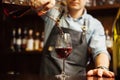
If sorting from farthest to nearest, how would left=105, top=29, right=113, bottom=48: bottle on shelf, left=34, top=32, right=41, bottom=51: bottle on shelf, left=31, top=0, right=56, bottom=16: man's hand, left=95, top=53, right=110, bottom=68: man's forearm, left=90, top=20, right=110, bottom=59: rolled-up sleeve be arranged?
left=34, top=32, right=41, bottom=51: bottle on shelf
left=105, top=29, right=113, bottom=48: bottle on shelf
left=90, top=20, right=110, bottom=59: rolled-up sleeve
left=95, top=53, right=110, bottom=68: man's forearm
left=31, top=0, right=56, bottom=16: man's hand

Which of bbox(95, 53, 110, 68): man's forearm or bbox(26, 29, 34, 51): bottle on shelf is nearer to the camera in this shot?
bbox(95, 53, 110, 68): man's forearm

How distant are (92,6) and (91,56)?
2.50ft

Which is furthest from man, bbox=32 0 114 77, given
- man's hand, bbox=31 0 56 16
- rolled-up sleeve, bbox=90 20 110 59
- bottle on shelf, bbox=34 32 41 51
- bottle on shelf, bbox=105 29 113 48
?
bottle on shelf, bbox=34 32 41 51

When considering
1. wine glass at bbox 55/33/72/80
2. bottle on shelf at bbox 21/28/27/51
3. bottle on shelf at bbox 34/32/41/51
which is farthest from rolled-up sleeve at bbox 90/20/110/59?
bottle on shelf at bbox 21/28/27/51

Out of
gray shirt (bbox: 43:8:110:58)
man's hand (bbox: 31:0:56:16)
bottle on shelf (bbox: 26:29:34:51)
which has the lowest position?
bottle on shelf (bbox: 26:29:34:51)

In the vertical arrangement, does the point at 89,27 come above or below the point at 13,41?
above

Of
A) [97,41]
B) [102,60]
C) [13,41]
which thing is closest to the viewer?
[102,60]

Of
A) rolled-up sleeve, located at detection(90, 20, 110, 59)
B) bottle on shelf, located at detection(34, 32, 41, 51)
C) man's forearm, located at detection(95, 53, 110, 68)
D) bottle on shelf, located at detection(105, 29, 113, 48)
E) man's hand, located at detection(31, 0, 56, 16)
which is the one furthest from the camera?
bottle on shelf, located at detection(34, 32, 41, 51)

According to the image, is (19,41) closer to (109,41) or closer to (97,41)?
(109,41)

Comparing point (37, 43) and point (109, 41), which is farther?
point (37, 43)

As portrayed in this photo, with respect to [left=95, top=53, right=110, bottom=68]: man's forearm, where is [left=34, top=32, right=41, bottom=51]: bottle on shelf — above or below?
above

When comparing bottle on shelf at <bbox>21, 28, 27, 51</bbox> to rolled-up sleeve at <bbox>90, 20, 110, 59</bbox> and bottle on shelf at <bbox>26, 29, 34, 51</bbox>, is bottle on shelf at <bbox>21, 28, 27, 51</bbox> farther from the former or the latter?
rolled-up sleeve at <bbox>90, 20, 110, 59</bbox>

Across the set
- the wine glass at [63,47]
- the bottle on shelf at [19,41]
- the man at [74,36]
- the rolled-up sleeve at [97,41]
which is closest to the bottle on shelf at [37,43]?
the bottle on shelf at [19,41]

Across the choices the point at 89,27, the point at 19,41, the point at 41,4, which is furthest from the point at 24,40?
the point at 41,4
